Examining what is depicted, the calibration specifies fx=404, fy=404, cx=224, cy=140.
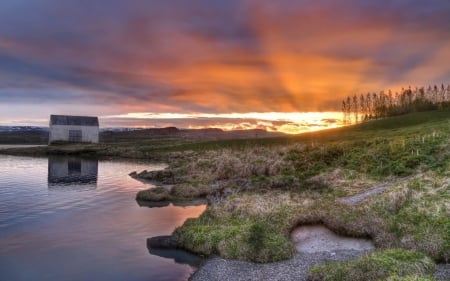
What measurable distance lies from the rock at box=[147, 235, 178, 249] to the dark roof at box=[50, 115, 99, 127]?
393ft

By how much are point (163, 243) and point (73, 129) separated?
396ft

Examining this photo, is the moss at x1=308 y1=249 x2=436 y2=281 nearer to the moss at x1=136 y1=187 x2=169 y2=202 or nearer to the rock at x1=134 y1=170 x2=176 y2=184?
the moss at x1=136 y1=187 x2=169 y2=202

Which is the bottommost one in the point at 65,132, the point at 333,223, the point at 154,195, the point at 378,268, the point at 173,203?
the point at 173,203

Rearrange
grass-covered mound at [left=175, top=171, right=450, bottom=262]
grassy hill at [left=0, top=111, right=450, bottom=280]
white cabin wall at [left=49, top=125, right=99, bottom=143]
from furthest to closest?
white cabin wall at [left=49, top=125, right=99, bottom=143], grass-covered mound at [left=175, top=171, right=450, bottom=262], grassy hill at [left=0, top=111, right=450, bottom=280]

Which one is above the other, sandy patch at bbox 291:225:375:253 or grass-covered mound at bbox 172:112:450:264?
grass-covered mound at bbox 172:112:450:264

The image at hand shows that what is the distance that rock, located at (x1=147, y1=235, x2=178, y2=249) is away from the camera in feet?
82.8

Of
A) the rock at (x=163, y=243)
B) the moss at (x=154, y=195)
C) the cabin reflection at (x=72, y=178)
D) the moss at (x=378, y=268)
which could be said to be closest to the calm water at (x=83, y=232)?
the cabin reflection at (x=72, y=178)

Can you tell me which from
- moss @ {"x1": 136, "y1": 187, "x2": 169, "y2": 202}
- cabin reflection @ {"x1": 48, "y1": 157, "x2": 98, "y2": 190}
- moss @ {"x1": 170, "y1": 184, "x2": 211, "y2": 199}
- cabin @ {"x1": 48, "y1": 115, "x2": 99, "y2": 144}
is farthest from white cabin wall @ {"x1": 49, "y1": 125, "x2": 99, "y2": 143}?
moss @ {"x1": 170, "y1": 184, "x2": 211, "y2": 199}

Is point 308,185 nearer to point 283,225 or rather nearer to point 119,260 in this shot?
point 283,225

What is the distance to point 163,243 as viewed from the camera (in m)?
25.5

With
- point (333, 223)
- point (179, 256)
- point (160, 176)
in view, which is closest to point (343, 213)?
point (333, 223)

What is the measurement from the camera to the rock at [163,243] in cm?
2525

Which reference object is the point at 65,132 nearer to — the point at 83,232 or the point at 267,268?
the point at 83,232

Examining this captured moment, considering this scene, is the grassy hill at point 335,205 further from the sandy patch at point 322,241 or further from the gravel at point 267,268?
the gravel at point 267,268
